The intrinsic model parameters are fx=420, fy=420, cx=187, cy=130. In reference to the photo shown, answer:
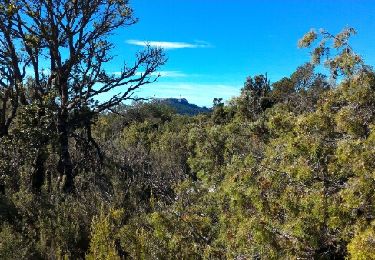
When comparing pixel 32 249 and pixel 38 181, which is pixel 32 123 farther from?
pixel 32 249

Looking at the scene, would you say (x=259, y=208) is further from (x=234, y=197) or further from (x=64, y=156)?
(x=64, y=156)

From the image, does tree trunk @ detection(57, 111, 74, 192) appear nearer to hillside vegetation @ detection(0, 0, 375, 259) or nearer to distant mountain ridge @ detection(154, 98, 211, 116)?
hillside vegetation @ detection(0, 0, 375, 259)

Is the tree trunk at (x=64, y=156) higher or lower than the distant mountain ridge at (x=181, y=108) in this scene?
lower

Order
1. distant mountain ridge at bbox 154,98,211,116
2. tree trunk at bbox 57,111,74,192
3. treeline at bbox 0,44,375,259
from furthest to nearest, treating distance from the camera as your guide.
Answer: distant mountain ridge at bbox 154,98,211,116, tree trunk at bbox 57,111,74,192, treeline at bbox 0,44,375,259

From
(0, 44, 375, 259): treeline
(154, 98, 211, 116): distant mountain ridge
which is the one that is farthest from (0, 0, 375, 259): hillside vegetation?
(154, 98, 211, 116): distant mountain ridge

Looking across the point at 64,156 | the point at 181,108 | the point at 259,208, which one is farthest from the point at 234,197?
the point at 181,108

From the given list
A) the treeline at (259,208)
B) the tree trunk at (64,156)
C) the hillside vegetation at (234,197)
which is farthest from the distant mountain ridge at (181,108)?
the treeline at (259,208)

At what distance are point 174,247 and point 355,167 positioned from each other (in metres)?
2.61

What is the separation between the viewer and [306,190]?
15.1 feet

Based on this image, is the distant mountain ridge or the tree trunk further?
the distant mountain ridge

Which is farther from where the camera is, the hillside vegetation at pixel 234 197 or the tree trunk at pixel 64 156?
the tree trunk at pixel 64 156

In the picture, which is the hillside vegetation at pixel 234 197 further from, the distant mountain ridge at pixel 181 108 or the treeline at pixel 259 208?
the distant mountain ridge at pixel 181 108

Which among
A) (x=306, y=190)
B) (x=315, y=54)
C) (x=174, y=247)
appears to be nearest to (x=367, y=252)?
(x=306, y=190)

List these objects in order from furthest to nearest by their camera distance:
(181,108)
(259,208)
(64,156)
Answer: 1. (181,108)
2. (64,156)
3. (259,208)
